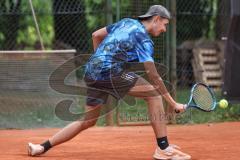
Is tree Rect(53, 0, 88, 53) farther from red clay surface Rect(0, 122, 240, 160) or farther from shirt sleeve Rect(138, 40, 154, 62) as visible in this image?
shirt sleeve Rect(138, 40, 154, 62)

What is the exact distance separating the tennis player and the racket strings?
13.7 inches

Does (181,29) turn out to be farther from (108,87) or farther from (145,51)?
(145,51)

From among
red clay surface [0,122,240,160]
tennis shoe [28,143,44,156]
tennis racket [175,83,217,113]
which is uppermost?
tennis racket [175,83,217,113]

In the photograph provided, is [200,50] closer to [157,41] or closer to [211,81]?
[211,81]

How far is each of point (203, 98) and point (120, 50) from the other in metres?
0.97

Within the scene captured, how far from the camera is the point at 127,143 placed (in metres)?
7.62

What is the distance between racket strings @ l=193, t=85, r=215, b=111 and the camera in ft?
19.9

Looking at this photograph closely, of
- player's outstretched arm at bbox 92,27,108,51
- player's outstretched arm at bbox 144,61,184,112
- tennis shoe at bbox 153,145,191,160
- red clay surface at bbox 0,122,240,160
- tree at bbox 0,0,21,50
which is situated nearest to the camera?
player's outstretched arm at bbox 144,61,184,112

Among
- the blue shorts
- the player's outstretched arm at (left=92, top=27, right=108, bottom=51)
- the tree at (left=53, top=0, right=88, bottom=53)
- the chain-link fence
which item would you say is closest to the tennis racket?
the blue shorts

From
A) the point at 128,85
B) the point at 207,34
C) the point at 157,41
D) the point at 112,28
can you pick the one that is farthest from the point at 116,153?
the point at 207,34

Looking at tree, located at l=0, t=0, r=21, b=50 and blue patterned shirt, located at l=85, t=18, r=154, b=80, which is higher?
blue patterned shirt, located at l=85, t=18, r=154, b=80

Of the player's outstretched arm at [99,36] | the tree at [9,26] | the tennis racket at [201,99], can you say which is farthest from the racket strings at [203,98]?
the tree at [9,26]

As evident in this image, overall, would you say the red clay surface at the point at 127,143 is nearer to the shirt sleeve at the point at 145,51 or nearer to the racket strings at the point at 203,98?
the racket strings at the point at 203,98

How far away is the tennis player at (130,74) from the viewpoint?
230 inches
